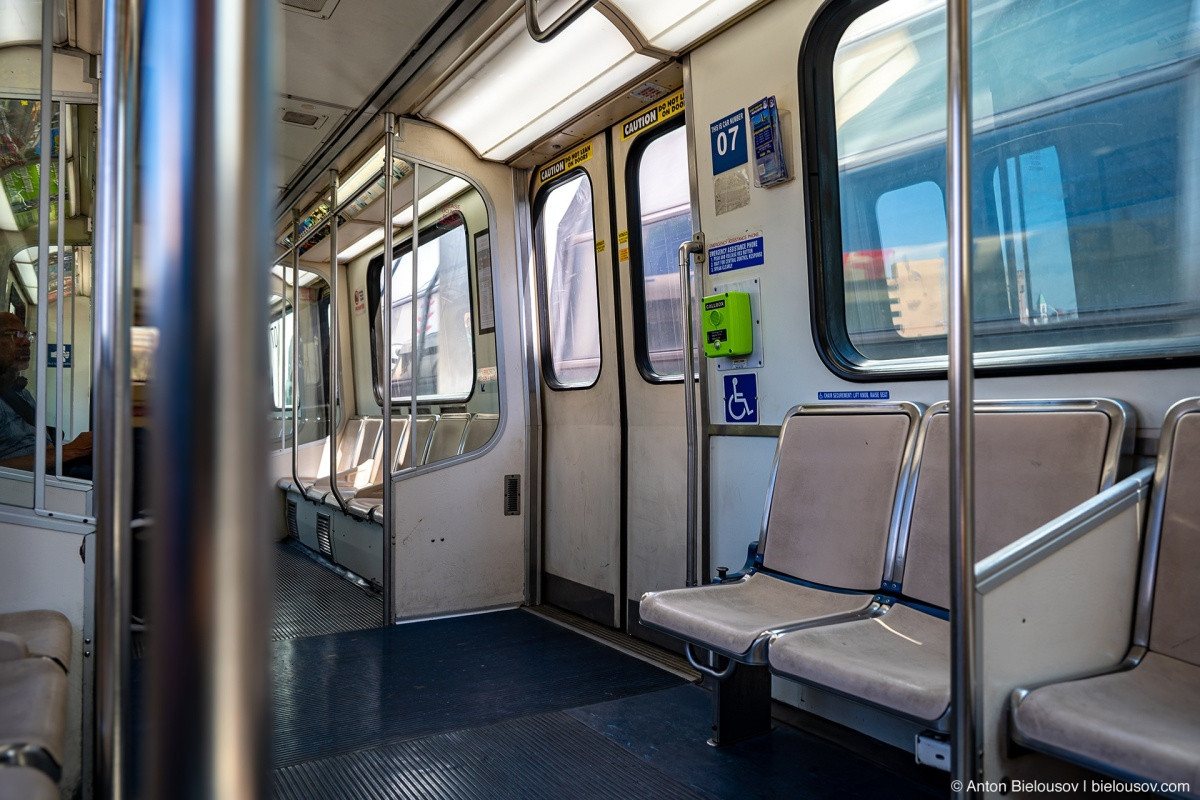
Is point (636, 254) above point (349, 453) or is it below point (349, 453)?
above

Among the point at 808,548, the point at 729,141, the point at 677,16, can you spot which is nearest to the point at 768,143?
the point at 729,141

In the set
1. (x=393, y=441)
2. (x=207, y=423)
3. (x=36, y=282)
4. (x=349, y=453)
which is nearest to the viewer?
(x=207, y=423)

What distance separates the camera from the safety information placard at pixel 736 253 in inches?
131

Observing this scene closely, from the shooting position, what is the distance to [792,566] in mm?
2820

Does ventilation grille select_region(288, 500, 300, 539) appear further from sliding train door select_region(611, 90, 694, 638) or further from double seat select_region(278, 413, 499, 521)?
sliding train door select_region(611, 90, 694, 638)

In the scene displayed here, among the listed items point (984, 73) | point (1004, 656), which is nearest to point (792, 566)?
point (1004, 656)

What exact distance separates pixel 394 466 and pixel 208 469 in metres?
4.78

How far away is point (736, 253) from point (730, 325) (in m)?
0.32

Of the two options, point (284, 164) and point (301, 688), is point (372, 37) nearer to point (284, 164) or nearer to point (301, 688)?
point (284, 164)

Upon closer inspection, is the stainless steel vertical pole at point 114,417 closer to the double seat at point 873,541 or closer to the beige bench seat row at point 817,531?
the double seat at point 873,541

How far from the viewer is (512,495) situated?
4930 mm

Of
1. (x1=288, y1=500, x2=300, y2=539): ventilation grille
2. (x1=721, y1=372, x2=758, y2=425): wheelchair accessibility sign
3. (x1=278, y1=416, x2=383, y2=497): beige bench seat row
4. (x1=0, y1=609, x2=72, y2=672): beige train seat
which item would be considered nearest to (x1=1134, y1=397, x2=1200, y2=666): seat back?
(x1=721, y1=372, x2=758, y2=425): wheelchair accessibility sign

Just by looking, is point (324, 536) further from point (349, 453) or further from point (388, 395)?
point (388, 395)

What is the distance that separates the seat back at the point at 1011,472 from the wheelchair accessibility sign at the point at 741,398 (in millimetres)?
874
